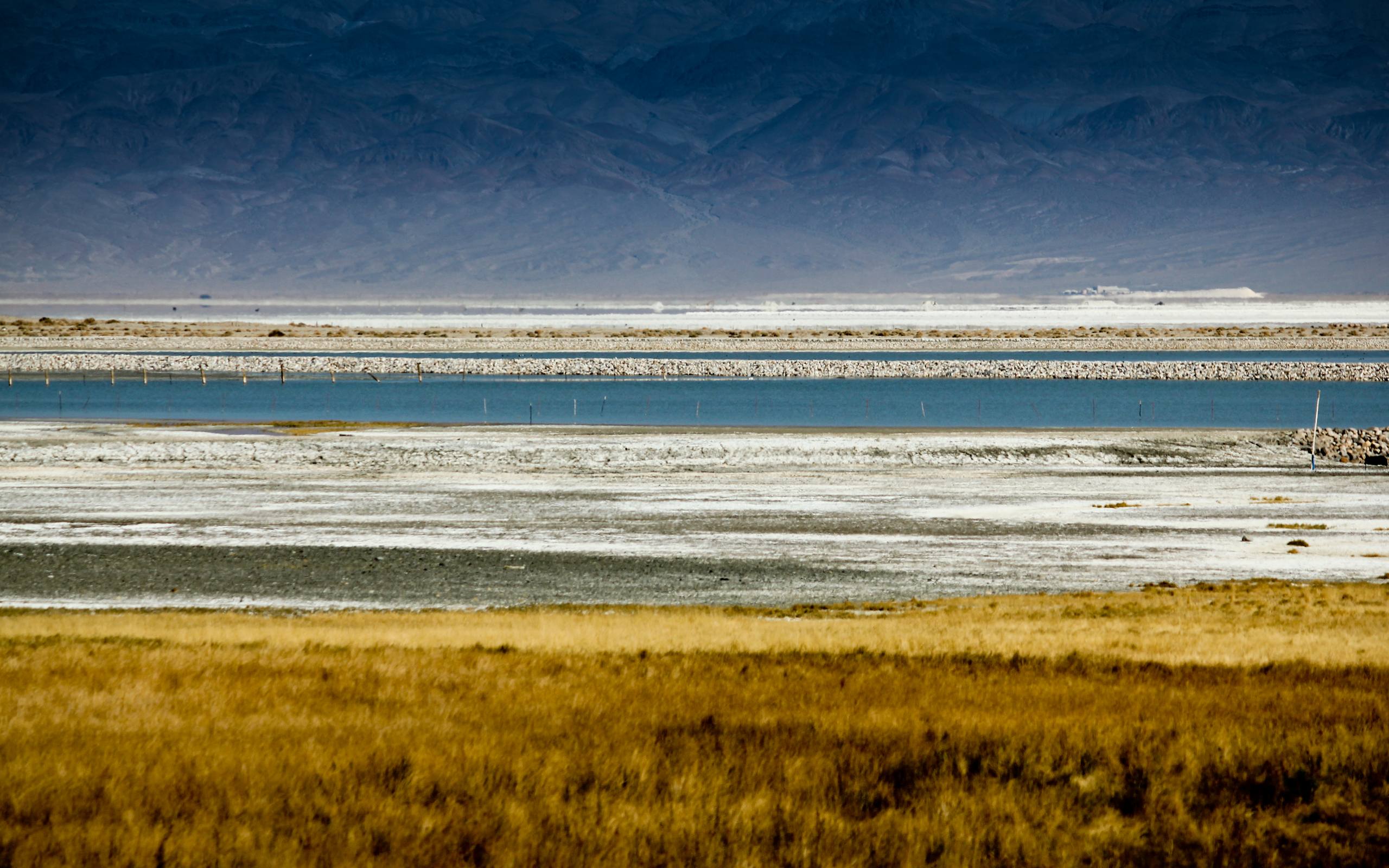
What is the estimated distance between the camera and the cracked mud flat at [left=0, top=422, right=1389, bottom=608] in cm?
2319

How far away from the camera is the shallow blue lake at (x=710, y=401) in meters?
59.9

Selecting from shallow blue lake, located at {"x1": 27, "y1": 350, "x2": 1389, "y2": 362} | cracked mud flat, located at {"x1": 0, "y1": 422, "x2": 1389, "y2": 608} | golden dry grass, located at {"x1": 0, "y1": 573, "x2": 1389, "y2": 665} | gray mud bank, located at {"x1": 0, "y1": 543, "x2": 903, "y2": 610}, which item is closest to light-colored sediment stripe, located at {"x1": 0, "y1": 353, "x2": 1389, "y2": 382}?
shallow blue lake, located at {"x1": 27, "y1": 350, "x2": 1389, "y2": 362}

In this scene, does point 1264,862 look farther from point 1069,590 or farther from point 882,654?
point 1069,590

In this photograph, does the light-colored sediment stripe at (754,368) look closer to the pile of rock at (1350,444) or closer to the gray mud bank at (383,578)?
the pile of rock at (1350,444)

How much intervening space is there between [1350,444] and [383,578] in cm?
3364

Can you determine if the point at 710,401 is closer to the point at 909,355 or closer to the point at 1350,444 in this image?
the point at 1350,444

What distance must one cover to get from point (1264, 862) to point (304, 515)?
84.5 feet

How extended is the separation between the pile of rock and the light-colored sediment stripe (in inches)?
1491

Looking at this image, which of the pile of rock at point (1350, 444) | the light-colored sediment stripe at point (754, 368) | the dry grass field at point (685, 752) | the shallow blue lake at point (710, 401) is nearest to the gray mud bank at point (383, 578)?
the dry grass field at point (685, 752)

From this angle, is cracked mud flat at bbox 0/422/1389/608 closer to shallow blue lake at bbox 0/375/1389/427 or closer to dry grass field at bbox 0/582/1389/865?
dry grass field at bbox 0/582/1389/865

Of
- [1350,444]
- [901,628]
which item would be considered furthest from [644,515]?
[1350,444]

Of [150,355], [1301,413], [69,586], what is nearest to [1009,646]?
[69,586]

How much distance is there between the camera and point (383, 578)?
23.5 m

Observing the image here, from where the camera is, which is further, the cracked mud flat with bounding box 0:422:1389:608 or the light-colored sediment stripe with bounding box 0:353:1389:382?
the light-colored sediment stripe with bounding box 0:353:1389:382
